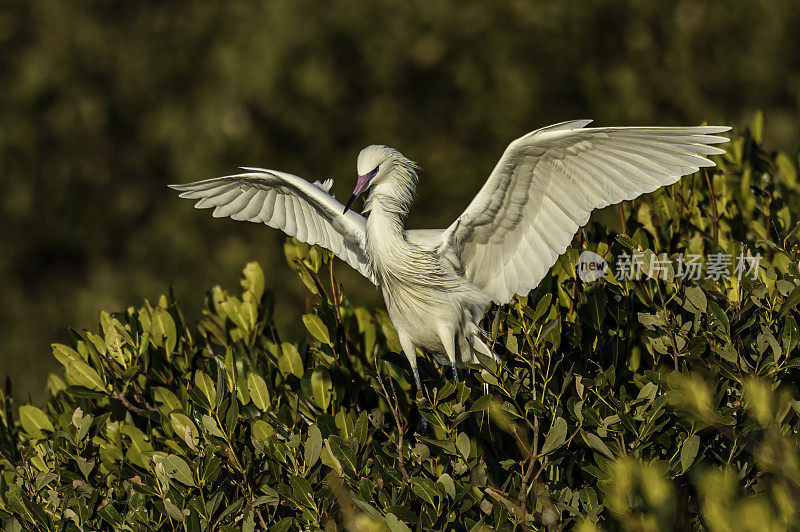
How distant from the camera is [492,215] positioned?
8.02 feet

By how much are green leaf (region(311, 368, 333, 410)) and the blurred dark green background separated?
5929 mm

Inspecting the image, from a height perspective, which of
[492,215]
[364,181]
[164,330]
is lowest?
[164,330]

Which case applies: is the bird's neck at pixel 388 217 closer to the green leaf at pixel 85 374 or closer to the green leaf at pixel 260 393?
the green leaf at pixel 260 393

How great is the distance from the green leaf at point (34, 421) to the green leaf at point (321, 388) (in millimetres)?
892

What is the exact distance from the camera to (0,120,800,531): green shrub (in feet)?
6.14

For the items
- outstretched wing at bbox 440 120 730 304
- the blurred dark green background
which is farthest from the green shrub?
the blurred dark green background

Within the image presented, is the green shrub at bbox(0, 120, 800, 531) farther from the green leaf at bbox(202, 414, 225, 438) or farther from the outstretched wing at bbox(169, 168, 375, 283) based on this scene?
the outstretched wing at bbox(169, 168, 375, 283)

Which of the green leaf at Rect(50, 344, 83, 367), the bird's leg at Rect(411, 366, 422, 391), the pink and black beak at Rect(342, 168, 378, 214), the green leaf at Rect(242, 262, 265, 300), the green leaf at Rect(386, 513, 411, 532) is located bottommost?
the green leaf at Rect(386, 513, 411, 532)

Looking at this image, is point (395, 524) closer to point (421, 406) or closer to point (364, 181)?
point (421, 406)

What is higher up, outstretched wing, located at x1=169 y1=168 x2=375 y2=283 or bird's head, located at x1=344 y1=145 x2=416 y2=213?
bird's head, located at x1=344 y1=145 x2=416 y2=213

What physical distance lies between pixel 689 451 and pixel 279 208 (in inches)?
63.2

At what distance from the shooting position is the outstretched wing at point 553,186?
7.38 feet

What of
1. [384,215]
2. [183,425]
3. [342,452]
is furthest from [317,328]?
[342,452]

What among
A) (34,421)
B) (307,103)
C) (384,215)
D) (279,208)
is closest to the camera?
(384,215)
